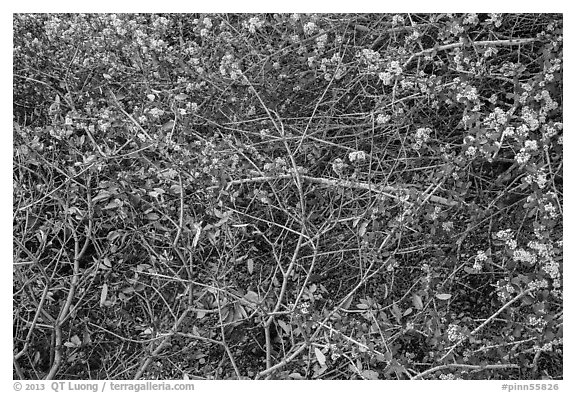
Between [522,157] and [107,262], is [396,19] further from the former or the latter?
[107,262]

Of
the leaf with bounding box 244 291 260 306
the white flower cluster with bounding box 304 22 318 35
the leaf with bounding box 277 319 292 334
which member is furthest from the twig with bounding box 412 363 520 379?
the white flower cluster with bounding box 304 22 318 35

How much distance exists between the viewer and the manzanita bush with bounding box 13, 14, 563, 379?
7.49ft

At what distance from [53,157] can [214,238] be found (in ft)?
2.19

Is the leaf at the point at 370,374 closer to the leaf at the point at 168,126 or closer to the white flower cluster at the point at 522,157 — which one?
the white flower cluster at the point at 522,157

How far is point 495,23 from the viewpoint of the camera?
2.43m

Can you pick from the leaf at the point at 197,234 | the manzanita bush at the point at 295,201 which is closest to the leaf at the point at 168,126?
the manzanita bush at the point at 295,201

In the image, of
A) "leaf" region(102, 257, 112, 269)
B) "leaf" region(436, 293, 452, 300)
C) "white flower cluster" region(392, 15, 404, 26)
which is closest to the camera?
"leaf" region(436, 293, 452, 300)

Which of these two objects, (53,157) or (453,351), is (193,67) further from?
(453,351)

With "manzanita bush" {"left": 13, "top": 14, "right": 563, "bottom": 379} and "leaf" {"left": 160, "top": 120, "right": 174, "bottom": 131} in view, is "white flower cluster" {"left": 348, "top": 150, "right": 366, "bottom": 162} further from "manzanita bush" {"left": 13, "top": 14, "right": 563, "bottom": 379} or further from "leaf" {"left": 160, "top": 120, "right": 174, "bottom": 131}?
"leaf" {"left": 160, "top": 120, "right": 174, "bottom": 131}

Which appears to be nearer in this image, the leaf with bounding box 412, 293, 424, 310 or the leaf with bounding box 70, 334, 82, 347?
the leaf with bounding box 412, 293, 424, 310

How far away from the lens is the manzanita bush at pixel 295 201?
2.28 m

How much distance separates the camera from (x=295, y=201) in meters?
2.51

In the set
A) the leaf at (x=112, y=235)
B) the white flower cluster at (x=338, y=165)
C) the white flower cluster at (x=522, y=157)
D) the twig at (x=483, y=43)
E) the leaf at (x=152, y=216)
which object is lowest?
the leaf at (x=112, y=235)
